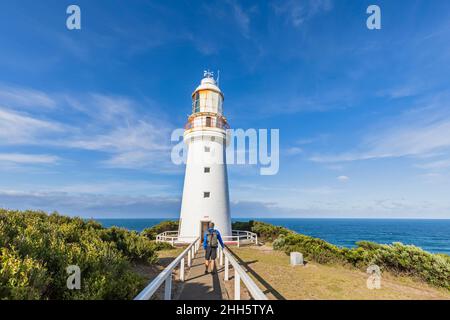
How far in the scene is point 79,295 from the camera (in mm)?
4629

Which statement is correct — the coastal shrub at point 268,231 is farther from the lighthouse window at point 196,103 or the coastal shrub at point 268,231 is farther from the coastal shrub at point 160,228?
the lighthouse window at point 196,103

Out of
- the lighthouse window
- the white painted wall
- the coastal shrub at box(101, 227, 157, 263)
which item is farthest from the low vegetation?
the lighthouse window

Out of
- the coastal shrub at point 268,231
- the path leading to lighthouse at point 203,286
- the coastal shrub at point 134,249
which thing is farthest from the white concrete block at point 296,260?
the coastal shrub at point 268,231

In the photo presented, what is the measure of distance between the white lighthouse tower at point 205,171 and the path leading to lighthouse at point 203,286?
8.30 m

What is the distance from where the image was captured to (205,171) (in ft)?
60.7

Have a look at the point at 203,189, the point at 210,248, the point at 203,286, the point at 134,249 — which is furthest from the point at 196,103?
the point at 203,286

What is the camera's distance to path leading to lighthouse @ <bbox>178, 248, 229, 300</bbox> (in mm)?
6332

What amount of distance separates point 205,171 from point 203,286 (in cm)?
1167

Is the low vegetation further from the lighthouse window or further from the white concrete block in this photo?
the lighthouse window

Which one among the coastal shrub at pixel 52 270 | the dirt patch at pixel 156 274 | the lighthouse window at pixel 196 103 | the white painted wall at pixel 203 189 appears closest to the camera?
the coastal shrub at pixel 52 270

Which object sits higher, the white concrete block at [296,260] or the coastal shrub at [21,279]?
the coastal shrub at [21,279]

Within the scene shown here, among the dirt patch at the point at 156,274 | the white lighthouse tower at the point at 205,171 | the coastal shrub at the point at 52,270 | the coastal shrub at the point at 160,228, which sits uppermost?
the white lighthouse tower at the point at 205,171

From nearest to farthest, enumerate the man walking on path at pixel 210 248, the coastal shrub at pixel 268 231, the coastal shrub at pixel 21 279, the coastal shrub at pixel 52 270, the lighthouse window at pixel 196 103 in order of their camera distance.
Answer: the coastal shrub at pixel 21 279 < the coastal shrub at pixel 52 270 < the man walking on path at pixel 210 248 < the lighthouse window at pixel 196 103 < the coastal shrub at pixel 268 231

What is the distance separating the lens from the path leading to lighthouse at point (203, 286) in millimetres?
6332
